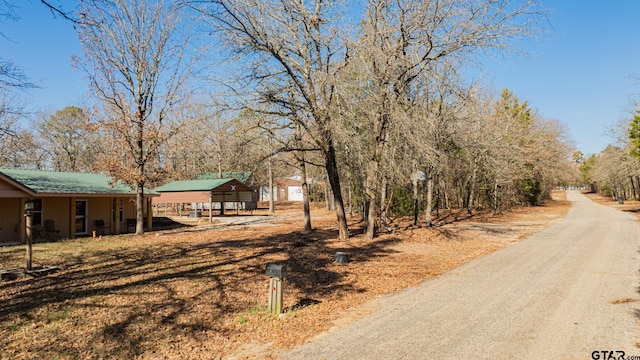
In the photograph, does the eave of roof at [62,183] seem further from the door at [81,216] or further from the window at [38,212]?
the door at [81,216]

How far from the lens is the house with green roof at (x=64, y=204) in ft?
49.7

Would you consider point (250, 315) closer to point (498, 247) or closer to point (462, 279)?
point (462, 279)

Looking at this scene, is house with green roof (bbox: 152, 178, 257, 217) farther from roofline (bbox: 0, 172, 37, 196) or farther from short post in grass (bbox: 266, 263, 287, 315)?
short post in grass (bbox: 266, 263, 287, 315)

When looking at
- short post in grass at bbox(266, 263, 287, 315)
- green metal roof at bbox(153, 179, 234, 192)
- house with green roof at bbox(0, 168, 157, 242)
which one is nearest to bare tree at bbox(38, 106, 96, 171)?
green metal roof at bbox(153, 179, 234, 192)

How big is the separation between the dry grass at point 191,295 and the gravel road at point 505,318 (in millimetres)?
554

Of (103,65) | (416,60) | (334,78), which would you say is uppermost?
(103,65)

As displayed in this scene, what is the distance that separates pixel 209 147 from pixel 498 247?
35.1 m

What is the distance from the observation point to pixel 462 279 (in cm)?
820

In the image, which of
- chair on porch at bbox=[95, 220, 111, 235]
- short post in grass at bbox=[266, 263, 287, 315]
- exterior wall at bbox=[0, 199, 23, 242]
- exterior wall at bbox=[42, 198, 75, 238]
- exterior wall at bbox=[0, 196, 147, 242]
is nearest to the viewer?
short post in grass at bbox=[266, 263, 287, 315]

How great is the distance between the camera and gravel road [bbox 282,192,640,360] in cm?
438

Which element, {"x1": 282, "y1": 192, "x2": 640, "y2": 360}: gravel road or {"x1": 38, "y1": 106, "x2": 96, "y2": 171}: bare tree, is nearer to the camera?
{"x1": 282, "y1": 192, "x2": 640, "y2": 360}: gravel road

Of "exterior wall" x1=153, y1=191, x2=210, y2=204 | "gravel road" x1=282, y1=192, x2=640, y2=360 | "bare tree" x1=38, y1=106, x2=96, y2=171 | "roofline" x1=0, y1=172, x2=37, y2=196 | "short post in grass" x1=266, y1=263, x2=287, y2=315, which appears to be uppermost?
"bare tree" x1=38, y1=106, x2=96, y2=171

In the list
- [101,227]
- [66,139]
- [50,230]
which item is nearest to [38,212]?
[50,230]

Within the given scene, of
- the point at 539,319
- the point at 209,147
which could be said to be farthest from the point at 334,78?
the point at 209,147
